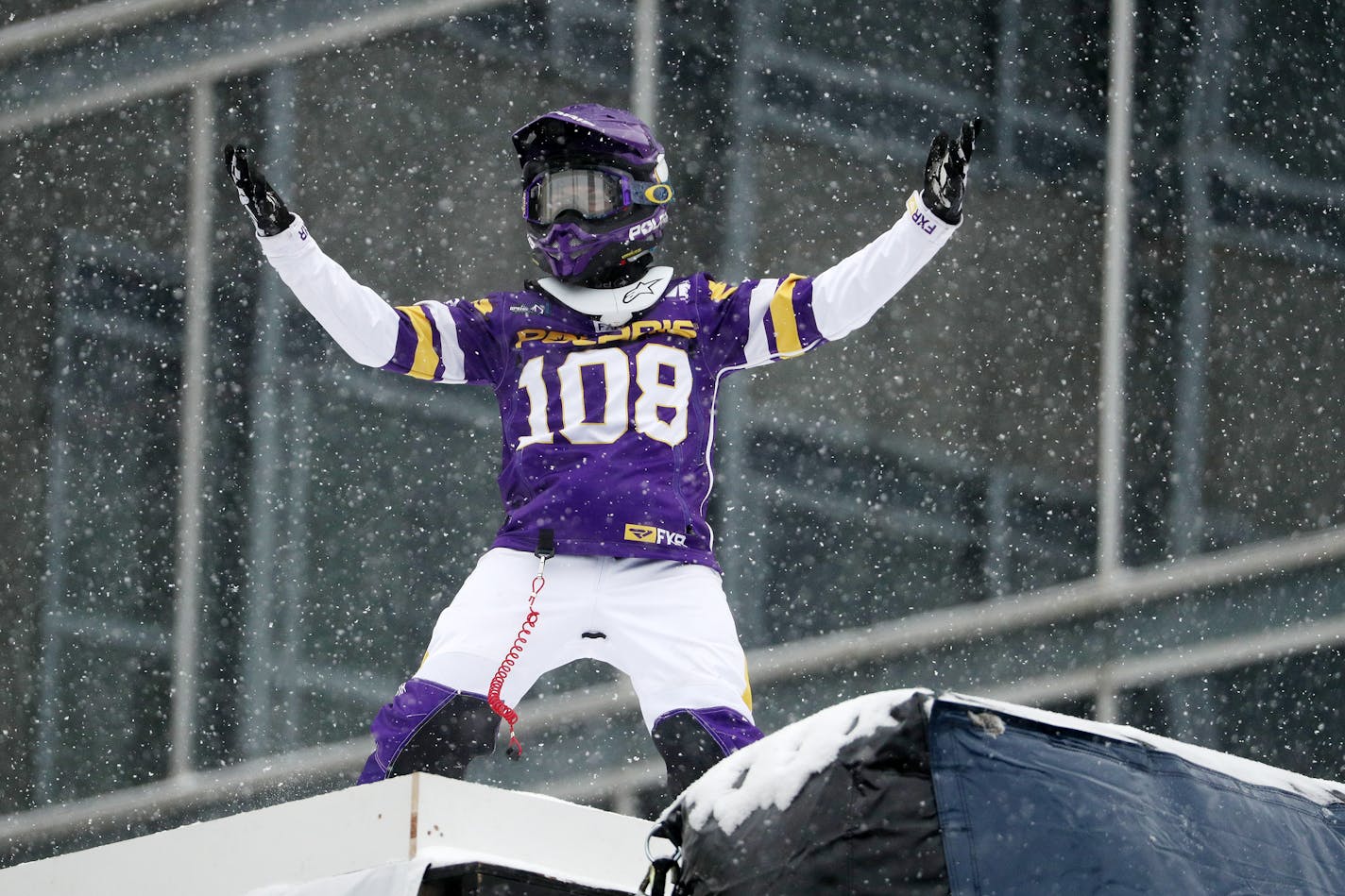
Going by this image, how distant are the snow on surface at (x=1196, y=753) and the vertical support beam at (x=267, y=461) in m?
6.23

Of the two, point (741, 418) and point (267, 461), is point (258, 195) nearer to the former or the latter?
point (741, 418)

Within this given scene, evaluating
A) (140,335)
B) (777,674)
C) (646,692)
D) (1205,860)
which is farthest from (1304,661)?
(140,335)

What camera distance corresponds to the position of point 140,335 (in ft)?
29.2

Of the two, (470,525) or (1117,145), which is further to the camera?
(470,525)

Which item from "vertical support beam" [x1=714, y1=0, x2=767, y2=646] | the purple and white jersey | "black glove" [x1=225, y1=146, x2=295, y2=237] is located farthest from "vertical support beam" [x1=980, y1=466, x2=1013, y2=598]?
"black glove" [x1=225, y1=146, x2=295, y2=237]

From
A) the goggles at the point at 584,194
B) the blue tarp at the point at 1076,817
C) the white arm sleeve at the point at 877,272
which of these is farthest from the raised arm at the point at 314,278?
the blue tarp at the point at 1076,817

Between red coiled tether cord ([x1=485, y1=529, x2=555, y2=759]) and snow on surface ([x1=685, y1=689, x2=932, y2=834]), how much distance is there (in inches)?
51.4

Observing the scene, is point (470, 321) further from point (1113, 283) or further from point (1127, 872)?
point (1113, 283)

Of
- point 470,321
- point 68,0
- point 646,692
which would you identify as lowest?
point 646,692

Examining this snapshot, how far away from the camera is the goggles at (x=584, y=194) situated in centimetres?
424

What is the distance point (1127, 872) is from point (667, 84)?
5.86 metres

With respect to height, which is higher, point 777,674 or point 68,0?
point 68,0

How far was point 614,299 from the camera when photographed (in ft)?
14.1

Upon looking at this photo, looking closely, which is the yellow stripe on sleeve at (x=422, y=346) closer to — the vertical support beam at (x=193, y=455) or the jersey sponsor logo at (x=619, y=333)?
the jersey sponsor logo at (x=619, y=333)
